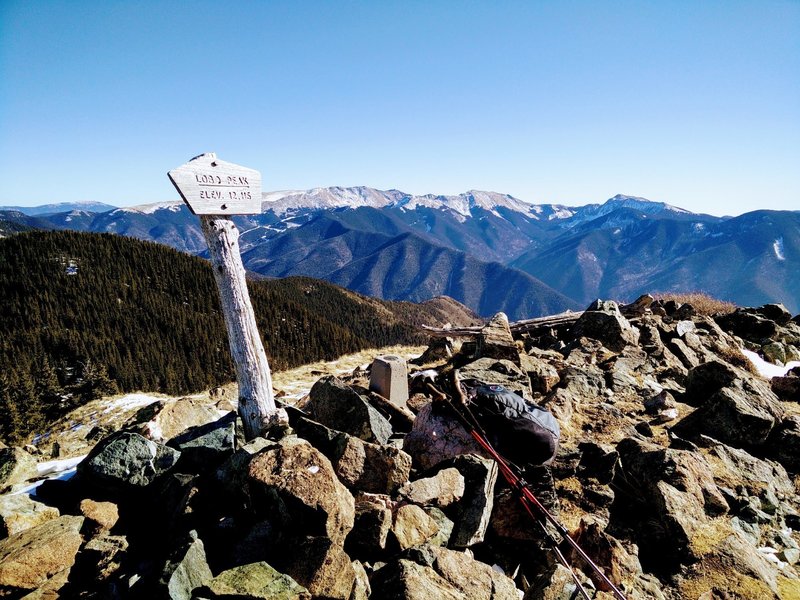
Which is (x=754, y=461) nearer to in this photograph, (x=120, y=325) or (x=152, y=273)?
(x=120, y=325)

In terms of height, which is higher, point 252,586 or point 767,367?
point 252,586

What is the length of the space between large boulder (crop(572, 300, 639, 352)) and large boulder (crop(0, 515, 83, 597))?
53.3 ft

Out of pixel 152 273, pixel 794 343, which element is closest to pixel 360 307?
pixel 152 273

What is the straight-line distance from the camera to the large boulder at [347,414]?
7.04m

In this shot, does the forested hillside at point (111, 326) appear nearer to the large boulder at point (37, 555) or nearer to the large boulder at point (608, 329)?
the large boulder at point (37, 555)

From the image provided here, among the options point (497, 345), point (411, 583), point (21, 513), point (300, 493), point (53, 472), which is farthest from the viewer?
point (497, 345)

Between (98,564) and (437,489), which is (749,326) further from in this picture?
(98,564)

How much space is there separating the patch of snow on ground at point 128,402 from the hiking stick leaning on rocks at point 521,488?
28146mm

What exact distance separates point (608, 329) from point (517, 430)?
1176 cm

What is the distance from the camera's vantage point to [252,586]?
370 centimetres

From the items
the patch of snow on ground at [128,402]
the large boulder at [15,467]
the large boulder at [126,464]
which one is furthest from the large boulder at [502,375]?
the patch of snow on ground at [128,402]

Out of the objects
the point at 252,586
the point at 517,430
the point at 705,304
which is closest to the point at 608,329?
the point at 517,430

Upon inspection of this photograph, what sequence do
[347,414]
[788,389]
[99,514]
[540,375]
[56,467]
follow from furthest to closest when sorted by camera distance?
[788,389]
[540,375]
[347,414]
[56,467]
[99,514]

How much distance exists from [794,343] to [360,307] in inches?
5527
